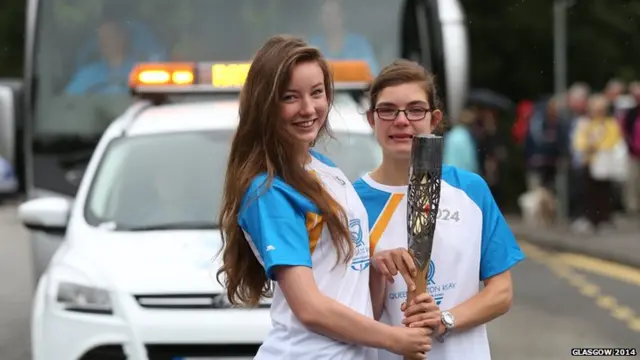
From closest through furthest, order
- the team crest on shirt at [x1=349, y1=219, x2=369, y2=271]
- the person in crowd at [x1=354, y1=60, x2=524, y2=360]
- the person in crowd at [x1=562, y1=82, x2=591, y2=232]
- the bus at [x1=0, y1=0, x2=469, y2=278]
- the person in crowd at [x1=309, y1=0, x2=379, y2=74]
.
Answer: the team crest on shirt at [x1=349, y1=219, x2=369, y2=271], the person in crowd at [x1=354, y1=60, x2=524, y2=360], the person in crowd at [x1=309, y1=0, x2=379, y2=74], the bus at [x1=0, y1=0, x2=469, y2=278], the person in crowd at [x1=562, y1=82, x2=591, y2=232]

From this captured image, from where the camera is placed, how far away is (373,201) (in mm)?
3639

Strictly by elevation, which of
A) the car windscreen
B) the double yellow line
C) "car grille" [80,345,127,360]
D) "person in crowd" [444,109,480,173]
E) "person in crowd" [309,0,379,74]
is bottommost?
the double yellow line

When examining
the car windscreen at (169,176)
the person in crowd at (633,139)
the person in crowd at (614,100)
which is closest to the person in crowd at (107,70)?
the car windscreen at (169,176)

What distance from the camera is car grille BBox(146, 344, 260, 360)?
6250mm

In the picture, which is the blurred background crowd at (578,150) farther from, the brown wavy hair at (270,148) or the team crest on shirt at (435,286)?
the brown wavy hair at (270,148)

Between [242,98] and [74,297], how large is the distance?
11.2 ft

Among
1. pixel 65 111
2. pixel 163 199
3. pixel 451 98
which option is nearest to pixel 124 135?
pixel 163 199

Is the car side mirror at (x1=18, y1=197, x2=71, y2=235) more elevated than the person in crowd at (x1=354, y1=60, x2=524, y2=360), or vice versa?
the person in crowd at (x1=354, y1=60, x2=524, y2=360)

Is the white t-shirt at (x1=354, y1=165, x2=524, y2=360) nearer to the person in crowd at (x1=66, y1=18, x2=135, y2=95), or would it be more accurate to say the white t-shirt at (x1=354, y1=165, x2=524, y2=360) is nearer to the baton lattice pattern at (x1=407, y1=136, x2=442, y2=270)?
the baton lattice pattern at (x1=407, y1=136, x2=442, y2=270)

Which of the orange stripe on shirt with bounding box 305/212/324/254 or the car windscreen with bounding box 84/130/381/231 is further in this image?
the car windscreen with bounding box 84/130/381/231

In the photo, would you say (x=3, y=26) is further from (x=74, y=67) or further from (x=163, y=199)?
(x=163, y=199)

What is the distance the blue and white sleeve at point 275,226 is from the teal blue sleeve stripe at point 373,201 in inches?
14.5

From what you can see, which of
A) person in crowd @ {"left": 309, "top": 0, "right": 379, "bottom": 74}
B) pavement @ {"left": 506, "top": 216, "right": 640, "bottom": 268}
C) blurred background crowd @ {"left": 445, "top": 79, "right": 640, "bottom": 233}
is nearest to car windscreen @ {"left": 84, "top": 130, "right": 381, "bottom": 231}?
person in crowd @ {"left": 309, "top": 0, "right": 379, "bottom": 74}

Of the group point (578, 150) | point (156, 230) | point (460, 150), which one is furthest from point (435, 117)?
point (578, 150)
